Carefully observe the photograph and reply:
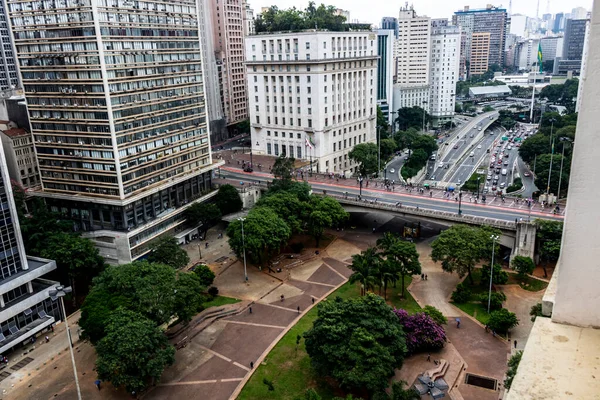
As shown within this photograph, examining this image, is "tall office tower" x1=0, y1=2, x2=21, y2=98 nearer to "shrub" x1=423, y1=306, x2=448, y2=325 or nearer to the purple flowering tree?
"shrub" x1=423, y1=306, x2=448, y2=325

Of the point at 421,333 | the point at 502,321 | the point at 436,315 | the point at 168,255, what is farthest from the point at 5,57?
the point at 502,321

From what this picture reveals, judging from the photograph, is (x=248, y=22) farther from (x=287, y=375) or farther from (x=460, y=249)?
(x=287, y=375)

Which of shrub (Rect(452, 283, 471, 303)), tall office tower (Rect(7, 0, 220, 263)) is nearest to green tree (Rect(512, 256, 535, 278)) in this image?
shrub (Rect(452, 283, 471, 303))

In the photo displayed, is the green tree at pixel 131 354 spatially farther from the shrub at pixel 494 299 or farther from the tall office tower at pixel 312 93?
the tall office tower at pixel 312 93

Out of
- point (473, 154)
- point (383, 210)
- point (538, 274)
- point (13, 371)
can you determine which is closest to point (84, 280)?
point (13, 371)

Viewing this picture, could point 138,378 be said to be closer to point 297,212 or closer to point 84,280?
point 84,280
